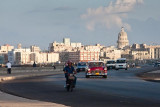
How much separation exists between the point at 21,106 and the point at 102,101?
164 inches

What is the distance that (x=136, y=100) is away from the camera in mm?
21047

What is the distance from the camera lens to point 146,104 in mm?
19234

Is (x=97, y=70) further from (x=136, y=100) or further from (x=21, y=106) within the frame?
(x=21, y=106)

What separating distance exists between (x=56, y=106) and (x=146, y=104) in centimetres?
347

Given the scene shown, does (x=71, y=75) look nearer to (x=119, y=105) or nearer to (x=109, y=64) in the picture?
(x=119, y=105)

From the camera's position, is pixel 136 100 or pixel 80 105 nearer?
pixel 80 105

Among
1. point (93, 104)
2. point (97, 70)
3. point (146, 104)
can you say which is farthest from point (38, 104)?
point (97, 70)

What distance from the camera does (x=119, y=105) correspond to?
18891 millimetres

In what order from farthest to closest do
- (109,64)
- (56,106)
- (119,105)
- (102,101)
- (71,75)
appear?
(109,64)
(71,75)
(102,101)
(119,105)
(56,106)

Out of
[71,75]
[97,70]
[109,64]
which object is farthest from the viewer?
[109,64]

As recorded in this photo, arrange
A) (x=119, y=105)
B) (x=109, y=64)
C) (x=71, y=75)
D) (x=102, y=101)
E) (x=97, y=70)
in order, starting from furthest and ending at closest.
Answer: (x=109, y=64) < (x=97, y=70) < (x=71, y=75) < (x=102, y=101) < (x=119, y=105)

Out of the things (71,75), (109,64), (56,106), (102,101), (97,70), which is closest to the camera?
(56,106)

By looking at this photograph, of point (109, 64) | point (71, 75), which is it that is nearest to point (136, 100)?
point (71, 75)

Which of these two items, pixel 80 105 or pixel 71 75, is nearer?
pixel 80 105
